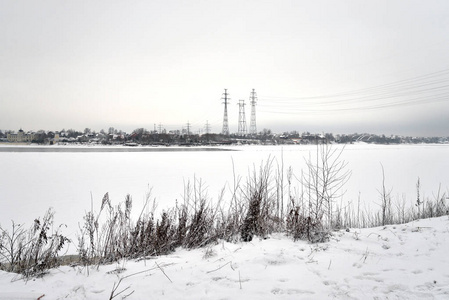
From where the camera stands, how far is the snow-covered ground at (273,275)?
2.64 m

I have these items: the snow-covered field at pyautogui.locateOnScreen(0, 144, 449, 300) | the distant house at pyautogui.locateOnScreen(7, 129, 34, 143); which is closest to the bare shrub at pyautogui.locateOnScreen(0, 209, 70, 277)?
the snow-covered field at pyautogui.locateOnScreen(0, 144, 449, 300)

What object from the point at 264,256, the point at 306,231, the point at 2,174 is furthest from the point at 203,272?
the point at 2,174

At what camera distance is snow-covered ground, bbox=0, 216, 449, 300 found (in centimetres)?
264

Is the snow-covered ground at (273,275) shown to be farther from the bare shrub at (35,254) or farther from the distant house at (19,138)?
the distant house at (19,138)

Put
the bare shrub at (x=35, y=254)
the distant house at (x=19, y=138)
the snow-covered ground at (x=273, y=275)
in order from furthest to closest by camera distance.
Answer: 1. the distant house at (x=19, y=138)
2. the bare shrub at (x=35, y=254)
3. the snow-covered ground at (x=273, y=275)

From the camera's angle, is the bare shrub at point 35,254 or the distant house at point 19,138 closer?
the bare shrub at point 35,254

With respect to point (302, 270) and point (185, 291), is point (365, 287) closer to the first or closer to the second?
point (302, 270)

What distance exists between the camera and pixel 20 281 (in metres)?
3.05

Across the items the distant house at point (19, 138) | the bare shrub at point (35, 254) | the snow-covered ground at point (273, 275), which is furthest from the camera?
the distant house at point (19, 138)

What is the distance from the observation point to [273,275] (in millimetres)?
2953

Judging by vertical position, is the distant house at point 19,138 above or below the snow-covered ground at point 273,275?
above

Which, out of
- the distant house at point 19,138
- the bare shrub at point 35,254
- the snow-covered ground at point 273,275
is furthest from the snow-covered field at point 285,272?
the distant house at point 19,138

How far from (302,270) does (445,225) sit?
329 cm

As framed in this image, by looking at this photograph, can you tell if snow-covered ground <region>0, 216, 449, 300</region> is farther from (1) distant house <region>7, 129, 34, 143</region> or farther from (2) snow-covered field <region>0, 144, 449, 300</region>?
(1) distant house <region>7, 129, 34, 143</region>
